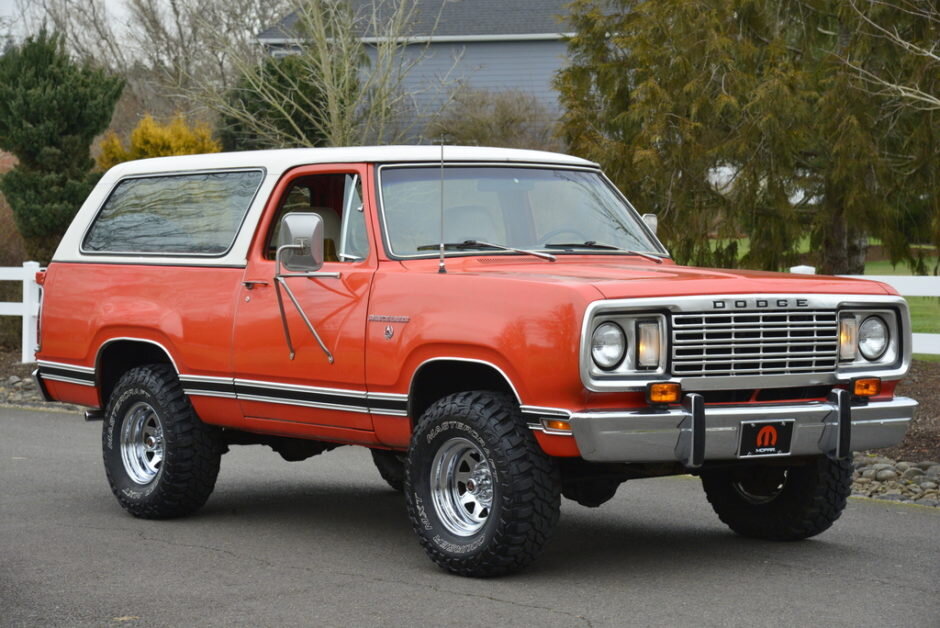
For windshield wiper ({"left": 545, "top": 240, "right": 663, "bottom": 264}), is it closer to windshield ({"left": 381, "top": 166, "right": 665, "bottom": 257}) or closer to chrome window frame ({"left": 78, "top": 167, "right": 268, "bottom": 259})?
windshield ({"left": 381, "top": 166, "right": 665, "bottom": 257})

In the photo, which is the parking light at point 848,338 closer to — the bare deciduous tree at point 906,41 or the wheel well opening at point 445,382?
the wheel well opening at point 445,382

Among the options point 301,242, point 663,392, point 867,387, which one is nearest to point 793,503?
point 867,387

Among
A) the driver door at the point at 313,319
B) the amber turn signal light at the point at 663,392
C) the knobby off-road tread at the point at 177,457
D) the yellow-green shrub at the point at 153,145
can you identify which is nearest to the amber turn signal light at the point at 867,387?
the amber turn signal light at the point at 663,392

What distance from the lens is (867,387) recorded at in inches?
299

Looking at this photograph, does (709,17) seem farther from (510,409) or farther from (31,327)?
(510,409)

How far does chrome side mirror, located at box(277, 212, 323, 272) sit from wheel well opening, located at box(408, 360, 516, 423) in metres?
0.84

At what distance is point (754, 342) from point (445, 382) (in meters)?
1.59

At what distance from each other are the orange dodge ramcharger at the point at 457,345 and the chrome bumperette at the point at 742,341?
0.01 metres

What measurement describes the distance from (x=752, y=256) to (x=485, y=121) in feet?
59.9

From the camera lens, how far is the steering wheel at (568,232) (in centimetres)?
858

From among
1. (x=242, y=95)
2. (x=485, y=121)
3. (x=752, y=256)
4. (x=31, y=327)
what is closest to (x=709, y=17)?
(x=752, y=256)

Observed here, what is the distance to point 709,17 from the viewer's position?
16.9 m

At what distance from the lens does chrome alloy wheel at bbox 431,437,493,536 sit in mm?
7520

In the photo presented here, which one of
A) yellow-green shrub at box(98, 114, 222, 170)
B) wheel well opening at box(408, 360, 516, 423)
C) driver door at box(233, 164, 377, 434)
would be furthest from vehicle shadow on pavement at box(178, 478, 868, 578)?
yellow-green shrub at box(98, 114, 222, 170)
